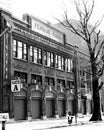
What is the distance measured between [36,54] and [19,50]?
388cm

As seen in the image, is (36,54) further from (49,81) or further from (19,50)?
(49,81)

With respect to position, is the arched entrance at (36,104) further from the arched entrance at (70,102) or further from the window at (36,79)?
the arched entrance at (70,102)

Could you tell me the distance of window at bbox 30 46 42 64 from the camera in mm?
35662

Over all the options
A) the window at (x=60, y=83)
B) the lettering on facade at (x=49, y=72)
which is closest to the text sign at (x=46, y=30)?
the lettering on facade at (x=49, y=72)

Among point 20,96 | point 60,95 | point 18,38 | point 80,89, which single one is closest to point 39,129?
point 20,96

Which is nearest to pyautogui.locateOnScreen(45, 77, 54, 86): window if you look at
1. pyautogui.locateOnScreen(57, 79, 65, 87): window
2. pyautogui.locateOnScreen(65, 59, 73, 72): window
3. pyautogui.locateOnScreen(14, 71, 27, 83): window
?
pyautogui.locateOnScreen(57, 79, 65, 87): window

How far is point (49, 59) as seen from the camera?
39.4m

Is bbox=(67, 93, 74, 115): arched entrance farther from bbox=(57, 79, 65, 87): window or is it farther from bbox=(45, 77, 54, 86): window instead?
bbox=(45, 77, 54, 86): window

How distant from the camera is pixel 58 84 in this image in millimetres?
41188

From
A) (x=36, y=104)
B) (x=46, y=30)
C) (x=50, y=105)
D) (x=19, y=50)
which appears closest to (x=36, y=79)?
(x=36, y=104)

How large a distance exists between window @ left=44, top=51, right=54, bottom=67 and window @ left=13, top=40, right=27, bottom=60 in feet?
16.4

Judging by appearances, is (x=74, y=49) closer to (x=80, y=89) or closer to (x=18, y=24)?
(x=80, y=89)

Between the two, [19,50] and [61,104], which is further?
[61,104]

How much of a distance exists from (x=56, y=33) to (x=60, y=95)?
9273mm
